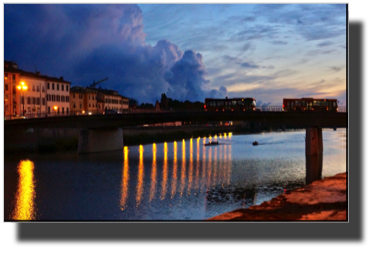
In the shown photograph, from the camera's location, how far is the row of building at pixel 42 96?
3152 inches

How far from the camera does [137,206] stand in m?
29.9

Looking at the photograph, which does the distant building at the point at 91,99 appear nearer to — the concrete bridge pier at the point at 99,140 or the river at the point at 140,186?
the concrete bridge pier at the point at 99,140

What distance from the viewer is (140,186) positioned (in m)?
38.6

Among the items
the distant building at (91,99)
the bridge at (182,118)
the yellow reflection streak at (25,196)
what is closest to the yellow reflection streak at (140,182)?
the yellow reflection streak at (25,196)

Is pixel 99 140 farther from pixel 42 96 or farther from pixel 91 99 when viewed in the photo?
pixel 91 99

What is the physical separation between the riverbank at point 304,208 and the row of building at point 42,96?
148 feet

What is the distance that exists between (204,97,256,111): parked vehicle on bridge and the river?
17119mm

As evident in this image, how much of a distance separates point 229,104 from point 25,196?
49.3 metres

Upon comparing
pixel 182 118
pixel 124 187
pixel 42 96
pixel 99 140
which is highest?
pixel 42 96

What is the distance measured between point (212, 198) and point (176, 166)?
22668 millimetres

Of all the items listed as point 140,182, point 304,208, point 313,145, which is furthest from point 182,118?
point 304,208

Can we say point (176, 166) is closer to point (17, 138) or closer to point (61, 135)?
point (17, 138)
